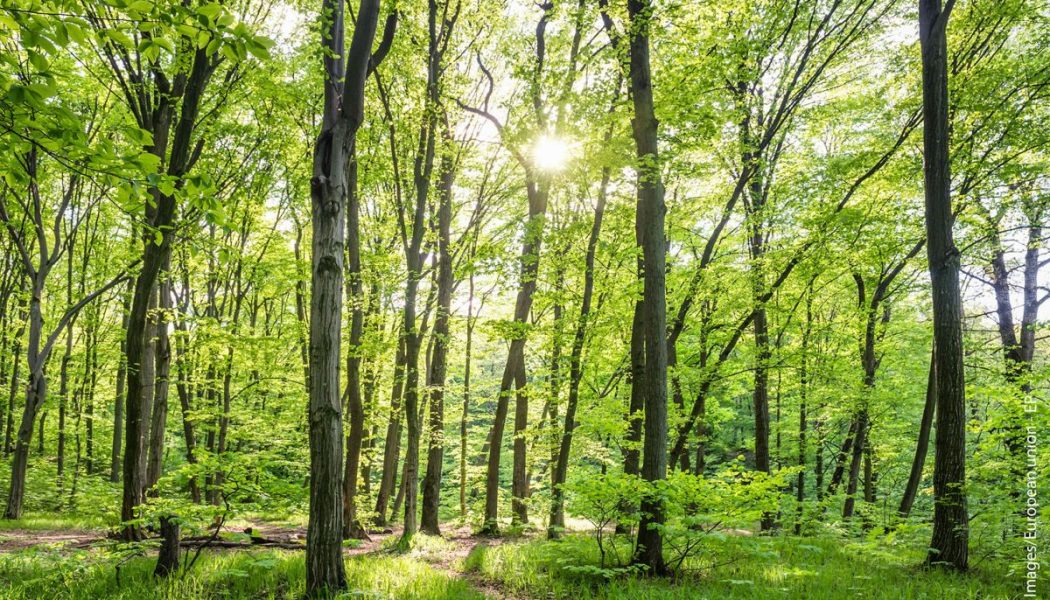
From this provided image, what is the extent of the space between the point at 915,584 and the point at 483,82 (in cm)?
1185

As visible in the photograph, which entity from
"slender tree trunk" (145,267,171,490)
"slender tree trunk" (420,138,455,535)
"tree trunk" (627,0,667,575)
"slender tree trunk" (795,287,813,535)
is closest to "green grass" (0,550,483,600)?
"slender tree trunk" (145,267,171,490)

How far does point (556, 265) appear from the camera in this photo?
1081 centimetres

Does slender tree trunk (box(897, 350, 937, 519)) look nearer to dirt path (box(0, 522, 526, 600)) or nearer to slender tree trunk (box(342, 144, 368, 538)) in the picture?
dirt path (box(0, 522, 526, 600))

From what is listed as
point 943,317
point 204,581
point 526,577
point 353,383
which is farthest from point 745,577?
point 353,383

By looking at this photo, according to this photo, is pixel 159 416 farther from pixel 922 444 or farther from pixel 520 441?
pixel 922 444

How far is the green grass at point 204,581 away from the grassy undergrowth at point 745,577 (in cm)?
106

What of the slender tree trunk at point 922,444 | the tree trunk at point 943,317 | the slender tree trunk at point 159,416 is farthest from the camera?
the slender tree trunk at point 922,444

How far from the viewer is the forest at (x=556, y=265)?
17.1 ft

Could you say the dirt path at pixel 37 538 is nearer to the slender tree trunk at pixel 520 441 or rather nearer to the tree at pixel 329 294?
the tree at pixel 329 294

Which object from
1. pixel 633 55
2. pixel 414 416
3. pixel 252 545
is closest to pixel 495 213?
pixel 414 416

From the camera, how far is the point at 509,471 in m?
32.8

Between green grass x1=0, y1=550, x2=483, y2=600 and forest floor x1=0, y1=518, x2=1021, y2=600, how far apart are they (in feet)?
0.05

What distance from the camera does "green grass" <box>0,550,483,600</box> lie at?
16.4 feet

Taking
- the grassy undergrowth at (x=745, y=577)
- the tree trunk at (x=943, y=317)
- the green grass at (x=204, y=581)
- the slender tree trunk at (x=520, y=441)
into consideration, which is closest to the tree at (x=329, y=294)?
the green grass at (x=204, y=581)
